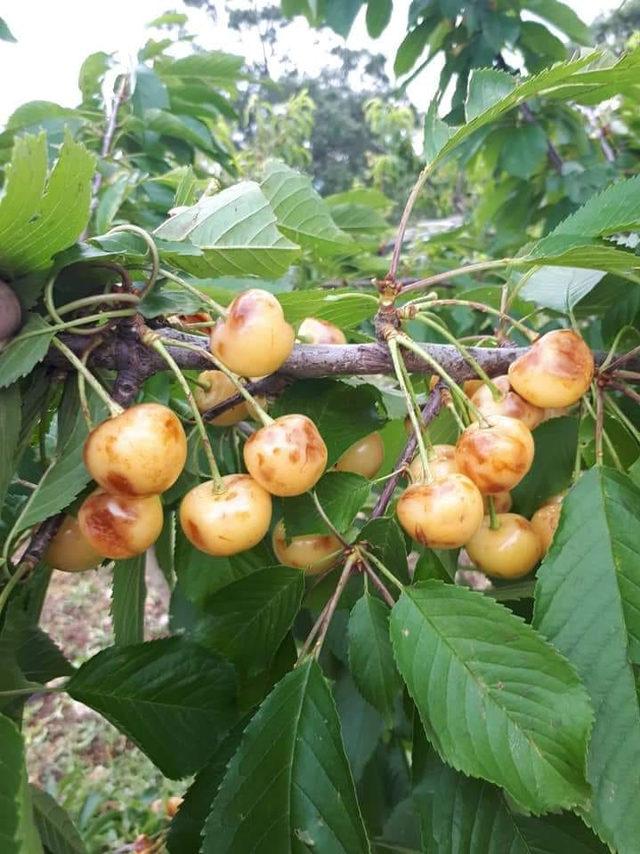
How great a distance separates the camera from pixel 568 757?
0.58 m

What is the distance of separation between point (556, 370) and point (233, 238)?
14.9 inches

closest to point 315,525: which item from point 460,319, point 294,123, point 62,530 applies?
point 62,530

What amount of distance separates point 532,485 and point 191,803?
560mm

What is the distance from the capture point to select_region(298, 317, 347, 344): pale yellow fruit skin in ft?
2.94

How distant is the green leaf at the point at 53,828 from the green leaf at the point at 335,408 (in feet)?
2.09

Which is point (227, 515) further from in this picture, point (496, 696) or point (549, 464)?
point (549, 464)

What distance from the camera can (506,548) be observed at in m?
0.78

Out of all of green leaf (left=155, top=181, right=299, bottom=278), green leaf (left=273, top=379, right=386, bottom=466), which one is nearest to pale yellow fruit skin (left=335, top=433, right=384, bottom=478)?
green leaf (left=273, top=379, right=386, bottom=466)

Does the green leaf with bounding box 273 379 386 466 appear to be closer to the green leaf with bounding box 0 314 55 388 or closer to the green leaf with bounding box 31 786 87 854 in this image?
the green leaf with bounding box 0 314 55 388

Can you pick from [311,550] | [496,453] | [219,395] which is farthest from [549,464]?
[219,395]

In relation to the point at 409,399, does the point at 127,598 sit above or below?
below

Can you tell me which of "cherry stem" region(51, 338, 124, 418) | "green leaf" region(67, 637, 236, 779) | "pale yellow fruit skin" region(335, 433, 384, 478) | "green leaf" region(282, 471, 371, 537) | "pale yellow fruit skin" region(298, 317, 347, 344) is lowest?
"green leaf" region(67, 637, 236, 779)

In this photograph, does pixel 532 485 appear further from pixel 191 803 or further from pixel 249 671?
pixel 191 803

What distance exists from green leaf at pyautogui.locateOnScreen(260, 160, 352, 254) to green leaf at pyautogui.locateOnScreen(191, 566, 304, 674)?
49 cm
